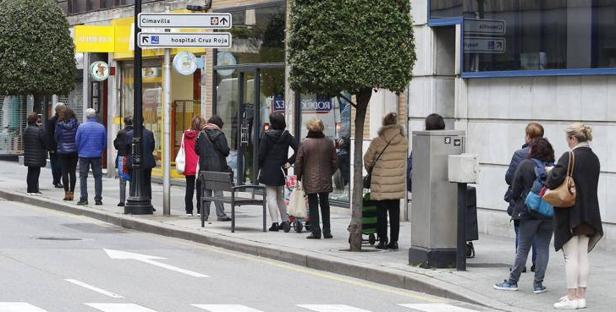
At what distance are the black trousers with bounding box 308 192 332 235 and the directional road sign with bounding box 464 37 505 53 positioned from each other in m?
3.59

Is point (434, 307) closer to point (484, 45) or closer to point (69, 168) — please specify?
point (484, 45)

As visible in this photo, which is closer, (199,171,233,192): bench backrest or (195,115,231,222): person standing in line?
(199,171,233,192): bench backrest

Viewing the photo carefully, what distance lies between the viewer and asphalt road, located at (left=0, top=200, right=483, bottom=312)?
38.0 feet

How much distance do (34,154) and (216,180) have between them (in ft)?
27.0

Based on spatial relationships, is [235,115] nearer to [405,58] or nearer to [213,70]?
[213,70]

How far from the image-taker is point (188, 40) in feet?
65.4

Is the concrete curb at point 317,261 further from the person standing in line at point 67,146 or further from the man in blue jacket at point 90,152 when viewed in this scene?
the person standing in line at point 67,146


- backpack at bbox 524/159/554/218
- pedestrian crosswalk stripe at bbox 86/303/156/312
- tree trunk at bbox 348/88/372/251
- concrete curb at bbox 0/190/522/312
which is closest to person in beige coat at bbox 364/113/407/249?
tree trunk at bbox 348/88/372/251

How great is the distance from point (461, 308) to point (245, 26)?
15.1 m

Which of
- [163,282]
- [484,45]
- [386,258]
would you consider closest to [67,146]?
[484,45]

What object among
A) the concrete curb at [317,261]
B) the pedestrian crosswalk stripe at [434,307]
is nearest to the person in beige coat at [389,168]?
the concrete curb at [317,261]

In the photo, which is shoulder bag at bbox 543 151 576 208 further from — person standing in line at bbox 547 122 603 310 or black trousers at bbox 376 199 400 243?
black trousers at bbox 376 199 400 243

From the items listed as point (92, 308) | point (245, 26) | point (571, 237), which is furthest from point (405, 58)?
point (245, 26)

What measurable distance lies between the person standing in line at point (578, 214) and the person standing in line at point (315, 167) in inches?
225
